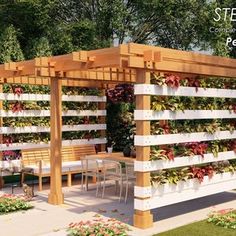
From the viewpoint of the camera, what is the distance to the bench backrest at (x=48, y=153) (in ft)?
34.8

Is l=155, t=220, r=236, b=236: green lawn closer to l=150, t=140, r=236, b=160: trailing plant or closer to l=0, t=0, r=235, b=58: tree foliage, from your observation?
l=150, t=140, r=236, b=160: trailing plant

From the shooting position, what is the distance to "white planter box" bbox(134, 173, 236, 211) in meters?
6.91

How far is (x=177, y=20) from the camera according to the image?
21.1 m

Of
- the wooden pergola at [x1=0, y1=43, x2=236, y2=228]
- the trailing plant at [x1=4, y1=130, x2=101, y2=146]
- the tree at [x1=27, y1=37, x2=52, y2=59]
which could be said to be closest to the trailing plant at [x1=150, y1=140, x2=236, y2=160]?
the wooden pergola at [x1=0, y1=43, x2=236, y2=228]

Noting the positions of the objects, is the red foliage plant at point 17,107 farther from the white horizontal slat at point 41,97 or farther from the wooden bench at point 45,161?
the wooden bench at point 45,161

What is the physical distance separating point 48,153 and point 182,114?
4478 mm

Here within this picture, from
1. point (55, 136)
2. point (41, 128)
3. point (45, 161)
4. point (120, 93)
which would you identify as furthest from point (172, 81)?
point (120, 93)

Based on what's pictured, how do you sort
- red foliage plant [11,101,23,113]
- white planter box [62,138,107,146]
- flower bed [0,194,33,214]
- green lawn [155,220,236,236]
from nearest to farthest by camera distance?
green lawn [155,220,236,236], flower bed [0,194,33,214], red foliage plant [11,101,23,113], white planter box [62,138,107,146]

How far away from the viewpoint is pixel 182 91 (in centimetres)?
754

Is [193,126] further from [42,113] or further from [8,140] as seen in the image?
[8,140]

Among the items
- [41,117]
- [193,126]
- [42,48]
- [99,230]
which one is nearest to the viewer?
[99,230]

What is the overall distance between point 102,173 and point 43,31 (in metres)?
11.7

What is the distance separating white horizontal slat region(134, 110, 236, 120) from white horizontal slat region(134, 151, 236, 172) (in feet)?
2.19

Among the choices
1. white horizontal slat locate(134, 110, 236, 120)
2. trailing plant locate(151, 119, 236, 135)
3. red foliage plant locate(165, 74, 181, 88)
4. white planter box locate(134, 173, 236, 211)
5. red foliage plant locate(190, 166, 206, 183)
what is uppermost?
red foliage plant locate(165, 74, 181, 88)
